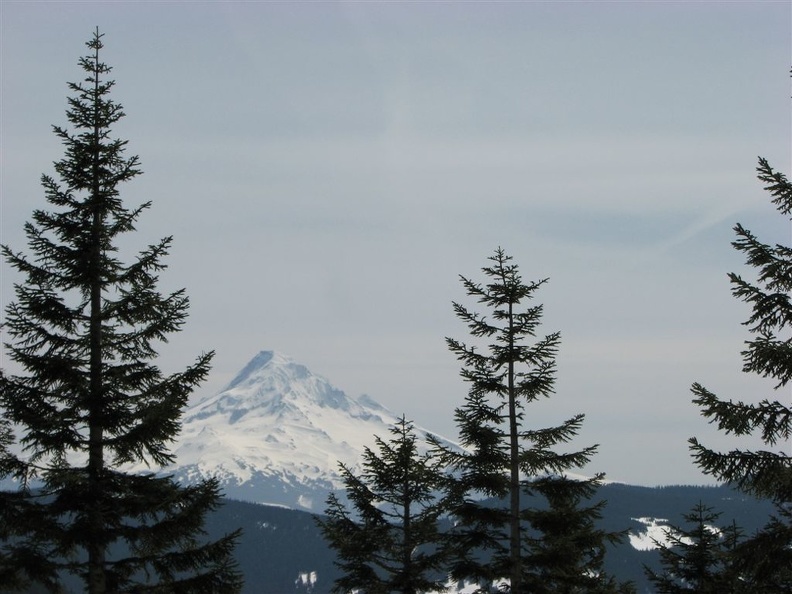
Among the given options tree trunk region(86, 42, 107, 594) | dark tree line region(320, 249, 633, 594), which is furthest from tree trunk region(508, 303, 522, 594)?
tree trunk region(86, 42, 107, 594)

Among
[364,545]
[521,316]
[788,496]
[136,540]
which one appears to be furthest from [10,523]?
[788,496]

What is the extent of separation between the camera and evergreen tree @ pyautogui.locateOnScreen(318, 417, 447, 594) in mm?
27203

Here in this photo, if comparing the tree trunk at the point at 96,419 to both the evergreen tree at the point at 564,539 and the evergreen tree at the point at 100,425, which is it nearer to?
the evergreen tree at the point at 100,425

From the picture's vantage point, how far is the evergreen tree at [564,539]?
2441cm

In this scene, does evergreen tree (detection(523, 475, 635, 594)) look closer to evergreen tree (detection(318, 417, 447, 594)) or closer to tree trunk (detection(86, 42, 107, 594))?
evergreen tree (detection(318, 417, 447, 594))

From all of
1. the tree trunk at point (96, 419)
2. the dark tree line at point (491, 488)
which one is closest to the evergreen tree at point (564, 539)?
the dark tree line at point (491, 488)

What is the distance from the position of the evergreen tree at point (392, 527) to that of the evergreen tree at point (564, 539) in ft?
8.79

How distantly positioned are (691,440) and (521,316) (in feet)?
28.0

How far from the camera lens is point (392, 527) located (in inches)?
1120

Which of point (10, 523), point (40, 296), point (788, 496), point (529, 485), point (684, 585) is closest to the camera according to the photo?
point (788, 496)

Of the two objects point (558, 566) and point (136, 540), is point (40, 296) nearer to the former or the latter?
point (136, 540)

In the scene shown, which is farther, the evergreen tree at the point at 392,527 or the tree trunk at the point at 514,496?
the evergreen tree at the point at 392,527

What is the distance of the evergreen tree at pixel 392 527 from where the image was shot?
27203mm

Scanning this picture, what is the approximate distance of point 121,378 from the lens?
70.0ft
